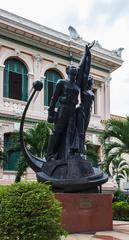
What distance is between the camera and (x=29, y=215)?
5.66m

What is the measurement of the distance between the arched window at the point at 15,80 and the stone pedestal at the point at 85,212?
645 inches

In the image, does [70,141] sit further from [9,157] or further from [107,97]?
[107,97]

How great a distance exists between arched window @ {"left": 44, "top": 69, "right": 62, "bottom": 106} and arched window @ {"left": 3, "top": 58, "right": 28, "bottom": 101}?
1460mm

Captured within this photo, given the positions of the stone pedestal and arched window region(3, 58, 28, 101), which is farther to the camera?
arched window region(3, 58, 28, 101)

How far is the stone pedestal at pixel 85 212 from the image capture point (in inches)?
310

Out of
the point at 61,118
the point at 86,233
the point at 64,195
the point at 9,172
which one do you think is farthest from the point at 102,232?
the point at 9,172

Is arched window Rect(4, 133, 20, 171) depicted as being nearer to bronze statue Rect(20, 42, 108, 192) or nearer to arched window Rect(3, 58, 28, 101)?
arched window Rect(3, 58, 28, 101)

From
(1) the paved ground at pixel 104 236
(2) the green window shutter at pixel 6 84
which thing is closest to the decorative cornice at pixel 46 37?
(2) the green window shutter at pixel 6 84

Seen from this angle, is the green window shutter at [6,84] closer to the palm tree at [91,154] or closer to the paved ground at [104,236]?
the palm tree at [91,154]

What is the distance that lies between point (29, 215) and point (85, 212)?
8.54 feet

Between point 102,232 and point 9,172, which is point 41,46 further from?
point 102,232

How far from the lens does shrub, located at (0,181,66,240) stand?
553 cm

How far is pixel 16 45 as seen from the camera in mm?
24547

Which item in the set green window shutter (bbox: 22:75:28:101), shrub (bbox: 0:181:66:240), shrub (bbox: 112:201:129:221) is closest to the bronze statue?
shrub (bbox: 0:181:66:240)
